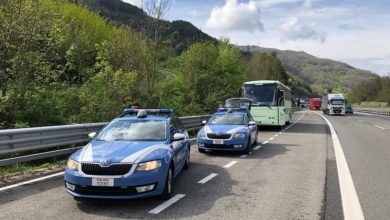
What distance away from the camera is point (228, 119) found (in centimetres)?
1438

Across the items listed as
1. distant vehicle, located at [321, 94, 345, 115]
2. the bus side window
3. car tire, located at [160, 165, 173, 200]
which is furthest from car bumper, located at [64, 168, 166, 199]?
distant vehicle, located at [321, 94, 345, 115]

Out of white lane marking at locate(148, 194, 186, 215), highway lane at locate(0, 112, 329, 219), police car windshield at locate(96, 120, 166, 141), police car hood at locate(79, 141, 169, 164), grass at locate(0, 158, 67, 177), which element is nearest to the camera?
highway lane at locate(0, 112, 329, 219)

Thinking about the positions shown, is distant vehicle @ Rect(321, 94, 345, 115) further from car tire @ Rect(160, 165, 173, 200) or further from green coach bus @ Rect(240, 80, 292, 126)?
car tire @ Rect(160, 165, 173, 200)

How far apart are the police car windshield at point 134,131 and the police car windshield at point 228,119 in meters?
5.69

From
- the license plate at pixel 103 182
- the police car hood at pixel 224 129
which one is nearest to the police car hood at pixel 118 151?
the license plate at pixel 103 182

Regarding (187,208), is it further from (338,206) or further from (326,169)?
(326,169)

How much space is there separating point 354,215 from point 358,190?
2000 millimetres

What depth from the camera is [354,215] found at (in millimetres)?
6305

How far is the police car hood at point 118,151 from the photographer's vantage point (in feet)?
21.6

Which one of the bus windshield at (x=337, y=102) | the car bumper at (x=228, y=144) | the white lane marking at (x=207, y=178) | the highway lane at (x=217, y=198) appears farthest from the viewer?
the bus windshield at (x=337, y=102)

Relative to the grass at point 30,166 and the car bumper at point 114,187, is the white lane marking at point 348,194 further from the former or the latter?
the grass at point 30,166

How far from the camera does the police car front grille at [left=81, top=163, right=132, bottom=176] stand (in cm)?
644

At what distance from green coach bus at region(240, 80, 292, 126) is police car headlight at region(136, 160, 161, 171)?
17.9m

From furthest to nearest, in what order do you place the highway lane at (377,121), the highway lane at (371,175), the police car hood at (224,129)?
the highway lane at (377,121) → the police car hood at (224,129) → the highway lane at (371,175)
